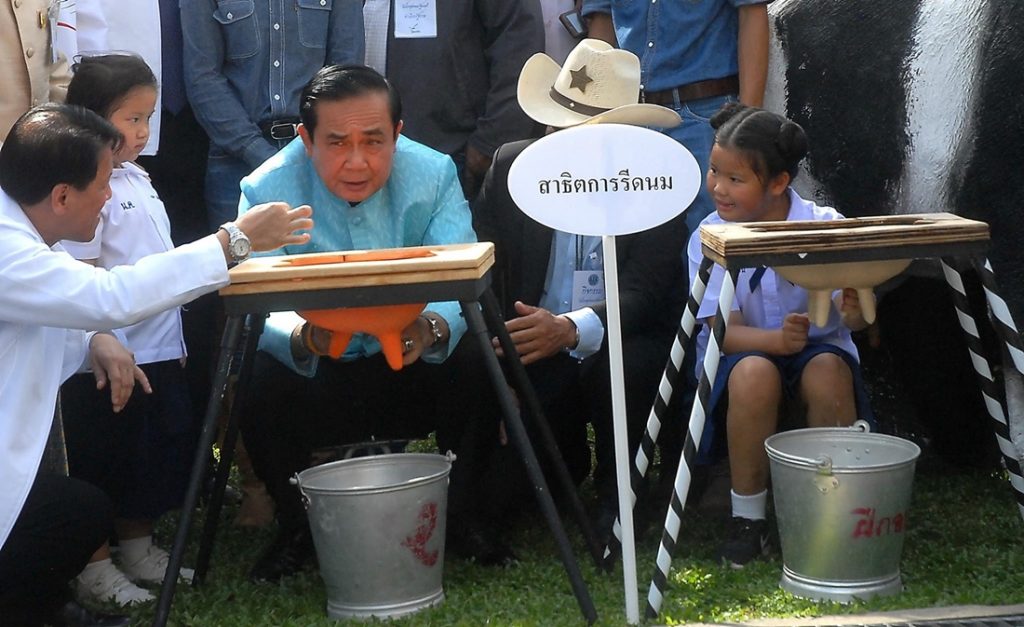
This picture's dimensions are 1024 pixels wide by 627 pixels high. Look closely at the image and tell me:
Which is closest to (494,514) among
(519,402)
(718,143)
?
(519,402)

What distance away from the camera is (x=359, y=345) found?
3.75 m

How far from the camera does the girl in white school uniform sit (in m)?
3.53

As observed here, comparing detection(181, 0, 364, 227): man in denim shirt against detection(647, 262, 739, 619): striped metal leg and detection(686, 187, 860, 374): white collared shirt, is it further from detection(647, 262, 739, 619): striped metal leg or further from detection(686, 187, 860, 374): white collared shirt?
detection(647, 262, 739, 619): striped metal leg

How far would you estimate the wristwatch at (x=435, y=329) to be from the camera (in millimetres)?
3523

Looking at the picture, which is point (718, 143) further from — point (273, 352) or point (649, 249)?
point (273, 352)

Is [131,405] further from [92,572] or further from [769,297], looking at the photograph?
[769,297]

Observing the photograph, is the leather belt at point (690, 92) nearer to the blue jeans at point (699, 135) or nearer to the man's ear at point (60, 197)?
the blue jeans at point (699, 135)

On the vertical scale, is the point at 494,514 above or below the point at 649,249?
below

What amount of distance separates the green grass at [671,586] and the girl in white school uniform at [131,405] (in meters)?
0.22

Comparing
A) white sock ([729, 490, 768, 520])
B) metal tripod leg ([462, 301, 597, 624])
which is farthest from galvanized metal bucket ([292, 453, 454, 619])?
white sock ([729, 490, 768, 520])

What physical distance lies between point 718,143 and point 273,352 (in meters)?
1.37

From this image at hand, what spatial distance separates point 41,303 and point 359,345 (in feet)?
3.62

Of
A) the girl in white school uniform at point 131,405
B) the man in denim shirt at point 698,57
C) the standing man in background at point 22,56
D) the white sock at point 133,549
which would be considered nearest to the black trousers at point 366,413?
the girl in white school uniform at point 131,405

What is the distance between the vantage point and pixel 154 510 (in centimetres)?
366
